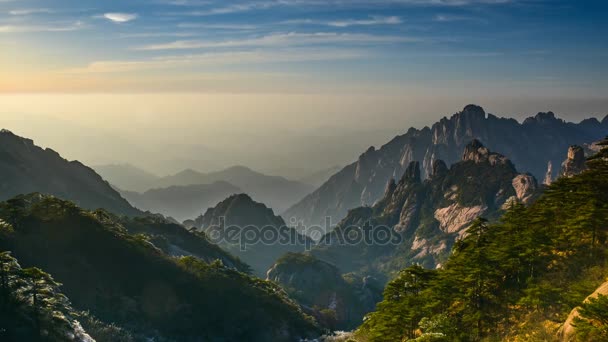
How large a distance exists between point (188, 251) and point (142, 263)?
73.1 meters

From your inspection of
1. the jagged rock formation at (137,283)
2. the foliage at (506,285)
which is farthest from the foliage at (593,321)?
the jagged rock formation at (137,283)

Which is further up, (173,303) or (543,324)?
(543,324)

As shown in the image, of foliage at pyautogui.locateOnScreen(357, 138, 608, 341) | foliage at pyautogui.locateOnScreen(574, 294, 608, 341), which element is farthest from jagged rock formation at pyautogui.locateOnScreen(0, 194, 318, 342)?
foliage at pyautogui.locateOnScreen(574, 294, 608, 341)

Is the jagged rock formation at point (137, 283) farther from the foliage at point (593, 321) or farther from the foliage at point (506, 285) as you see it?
the foliage at point (593, 321)

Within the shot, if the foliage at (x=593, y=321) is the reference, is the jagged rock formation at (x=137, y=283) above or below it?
below

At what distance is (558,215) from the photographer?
62281mm

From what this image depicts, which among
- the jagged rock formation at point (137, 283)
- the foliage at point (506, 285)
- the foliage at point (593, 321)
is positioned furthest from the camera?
the jagged rock formation at point (137, 283)

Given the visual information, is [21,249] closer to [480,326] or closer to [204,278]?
[204,278]

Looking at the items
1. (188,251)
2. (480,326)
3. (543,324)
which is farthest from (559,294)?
(188,251)

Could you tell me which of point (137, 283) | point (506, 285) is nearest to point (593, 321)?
point (506, 285)

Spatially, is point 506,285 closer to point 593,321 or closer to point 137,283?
point 593,321

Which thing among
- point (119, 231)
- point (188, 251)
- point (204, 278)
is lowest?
point (188, 251)

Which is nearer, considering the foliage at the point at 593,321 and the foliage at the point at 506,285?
the foliage at the point at 593,321

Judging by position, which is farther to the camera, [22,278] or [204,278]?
[204,278]
